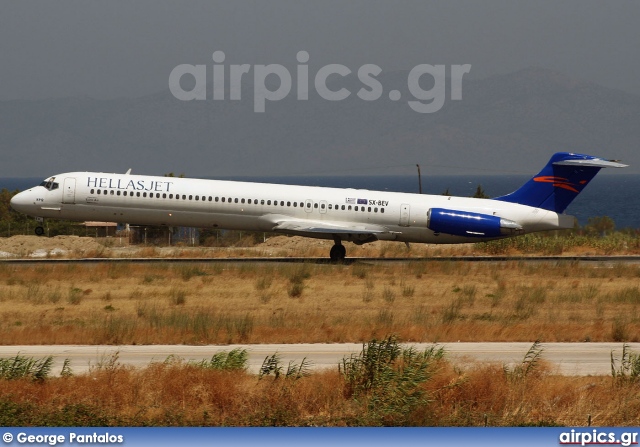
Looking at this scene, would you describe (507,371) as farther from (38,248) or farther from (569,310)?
(38,248)

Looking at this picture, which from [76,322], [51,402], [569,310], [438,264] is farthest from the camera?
[438,264]

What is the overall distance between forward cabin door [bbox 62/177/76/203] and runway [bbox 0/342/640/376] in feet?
63.1

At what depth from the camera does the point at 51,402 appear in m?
16.7

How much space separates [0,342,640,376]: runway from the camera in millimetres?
20078

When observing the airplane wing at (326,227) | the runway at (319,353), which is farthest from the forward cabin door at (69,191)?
the runway at (319,353)

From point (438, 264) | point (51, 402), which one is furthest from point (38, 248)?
point (51, 402)

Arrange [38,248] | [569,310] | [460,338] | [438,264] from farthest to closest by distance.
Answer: [38,248], [438,264], [569,310], [460,338]

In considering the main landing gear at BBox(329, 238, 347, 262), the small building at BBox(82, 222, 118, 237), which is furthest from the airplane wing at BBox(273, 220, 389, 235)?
the small building at BBox(82, 222, 118, 237)

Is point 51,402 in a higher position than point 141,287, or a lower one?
lower

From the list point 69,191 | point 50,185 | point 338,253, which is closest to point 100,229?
point 50,185

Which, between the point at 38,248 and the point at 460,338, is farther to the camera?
the point at 38,248

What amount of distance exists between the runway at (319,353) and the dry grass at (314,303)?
0.84 metres

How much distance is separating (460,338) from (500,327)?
1.67m

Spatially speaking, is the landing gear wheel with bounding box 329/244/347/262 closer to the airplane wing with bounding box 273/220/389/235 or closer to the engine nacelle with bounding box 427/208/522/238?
the airplane wing with bounding box 273/220/389/235
